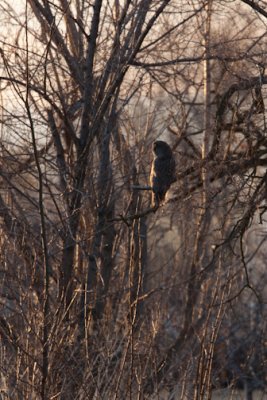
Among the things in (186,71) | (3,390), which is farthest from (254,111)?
(186,71)

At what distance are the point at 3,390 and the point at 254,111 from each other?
3161 millimetres

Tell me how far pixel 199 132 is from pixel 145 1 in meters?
2.06

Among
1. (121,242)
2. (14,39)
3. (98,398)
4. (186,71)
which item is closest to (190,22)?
(186,71)

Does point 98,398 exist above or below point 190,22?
below

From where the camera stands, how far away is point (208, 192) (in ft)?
25.3

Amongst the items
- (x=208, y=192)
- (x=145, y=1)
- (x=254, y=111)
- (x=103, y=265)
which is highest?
(x=145, y=1)

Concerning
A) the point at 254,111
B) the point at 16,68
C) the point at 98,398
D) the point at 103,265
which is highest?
the point at 16,68

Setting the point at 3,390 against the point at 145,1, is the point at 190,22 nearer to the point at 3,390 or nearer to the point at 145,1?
the point at 145,1

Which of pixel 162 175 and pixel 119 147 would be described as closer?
pixel 162 175

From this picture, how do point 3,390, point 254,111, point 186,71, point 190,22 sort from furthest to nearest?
point 186,71, point 190,22, point 254,111, point 3,390

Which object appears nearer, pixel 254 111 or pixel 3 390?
pixel 3 390

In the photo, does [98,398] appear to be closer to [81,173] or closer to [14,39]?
[81,173]

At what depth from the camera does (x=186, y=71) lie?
11.5 m

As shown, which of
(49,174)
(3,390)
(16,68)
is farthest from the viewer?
(49,174)
